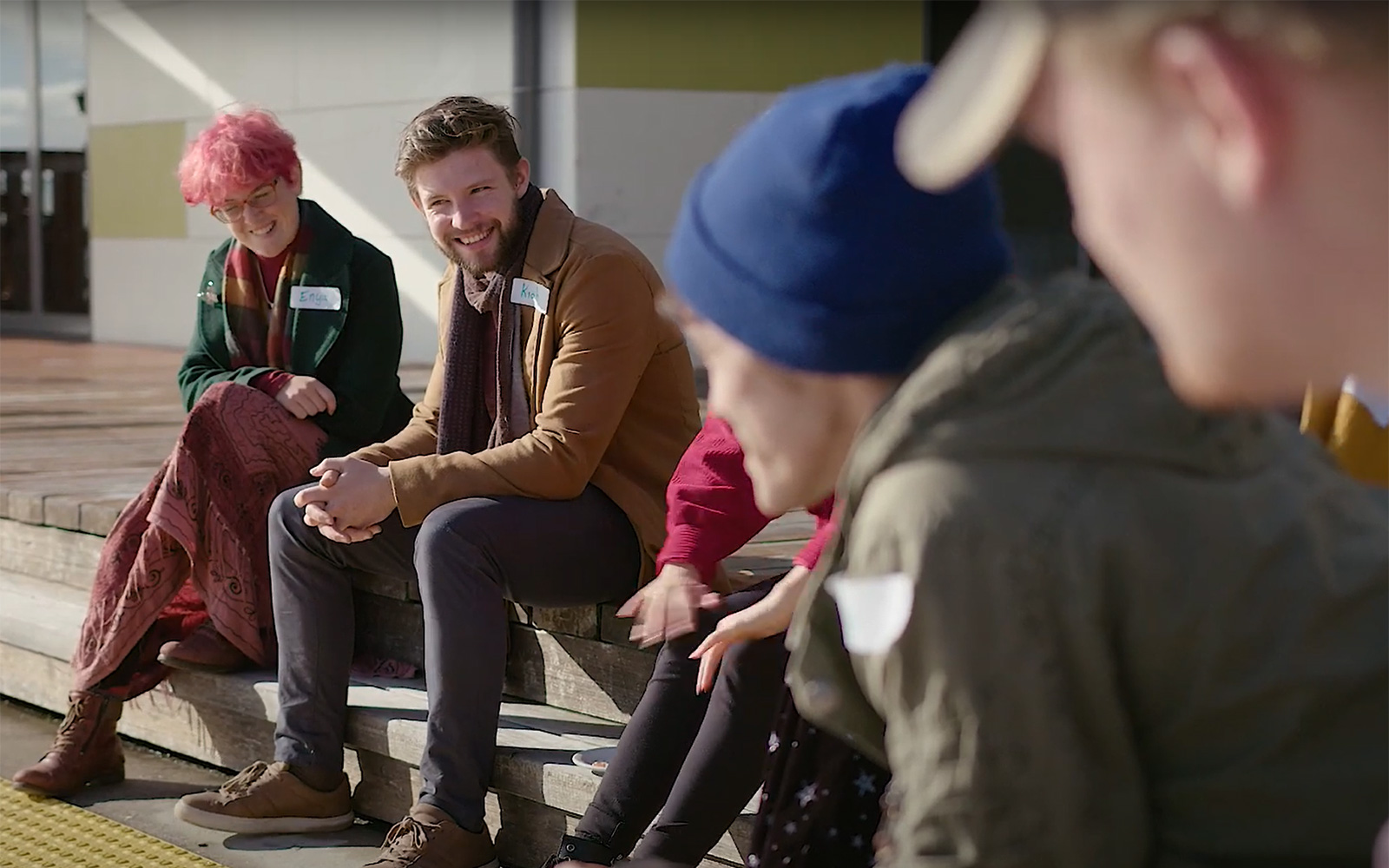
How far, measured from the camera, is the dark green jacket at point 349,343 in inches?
163

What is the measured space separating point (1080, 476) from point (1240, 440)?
121 millimetres

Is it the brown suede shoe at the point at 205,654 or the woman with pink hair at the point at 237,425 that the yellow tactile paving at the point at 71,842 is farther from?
the brown suede shoe at the point at 205,654

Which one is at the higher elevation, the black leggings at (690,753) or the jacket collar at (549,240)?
the jacket collar at (549,240)

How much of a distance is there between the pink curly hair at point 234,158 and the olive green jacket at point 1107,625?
3289mm

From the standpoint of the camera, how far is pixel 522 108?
8797 mm

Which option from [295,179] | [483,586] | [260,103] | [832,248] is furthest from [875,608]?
[260,103]

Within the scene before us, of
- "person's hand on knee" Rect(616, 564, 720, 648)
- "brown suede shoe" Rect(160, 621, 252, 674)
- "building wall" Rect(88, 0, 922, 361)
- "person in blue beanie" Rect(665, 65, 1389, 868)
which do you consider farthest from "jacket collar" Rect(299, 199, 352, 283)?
"building wall" Rect(88, 0, 922, 361)

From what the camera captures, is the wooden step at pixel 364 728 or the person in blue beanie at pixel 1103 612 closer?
the person in blue beanie at pixel 1103 612

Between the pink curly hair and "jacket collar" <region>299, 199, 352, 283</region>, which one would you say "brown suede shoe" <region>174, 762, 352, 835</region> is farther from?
the pink curly hair

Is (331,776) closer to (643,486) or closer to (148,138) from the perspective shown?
(643,486)

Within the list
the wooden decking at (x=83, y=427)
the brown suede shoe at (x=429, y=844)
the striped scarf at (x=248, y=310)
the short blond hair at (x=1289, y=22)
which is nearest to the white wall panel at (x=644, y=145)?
the wooden decking at (x=83, y=427)

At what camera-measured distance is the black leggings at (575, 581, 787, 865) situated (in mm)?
2646

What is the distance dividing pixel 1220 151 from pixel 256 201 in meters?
3.70

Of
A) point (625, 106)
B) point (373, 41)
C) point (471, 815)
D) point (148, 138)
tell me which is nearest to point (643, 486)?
point (471, 815)
